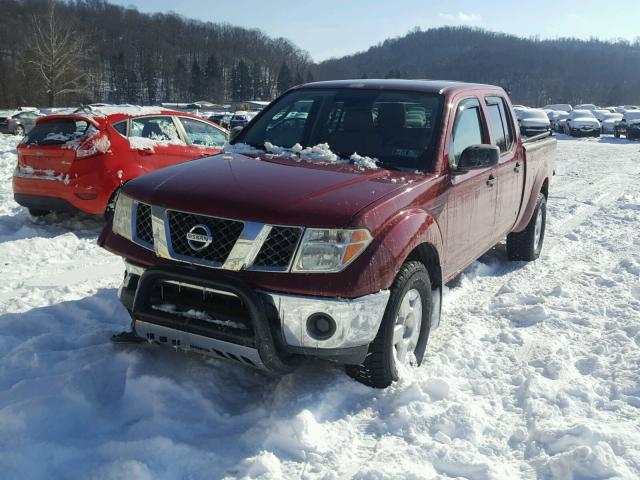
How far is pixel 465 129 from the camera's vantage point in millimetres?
4262

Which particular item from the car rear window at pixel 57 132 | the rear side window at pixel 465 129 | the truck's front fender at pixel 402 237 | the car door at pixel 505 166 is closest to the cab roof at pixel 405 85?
the rear side window at pixel 465 129

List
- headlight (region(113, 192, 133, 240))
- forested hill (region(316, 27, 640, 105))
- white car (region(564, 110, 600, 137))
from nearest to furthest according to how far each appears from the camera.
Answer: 1. headlight (region(113, 192, 133, 240))
2. white car (region(564, 110, 600, 137))
3. forested hill (region(316, 27, 640, 105))

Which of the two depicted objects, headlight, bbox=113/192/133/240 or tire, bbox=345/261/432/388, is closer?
tire, bbox=345/261/432/388

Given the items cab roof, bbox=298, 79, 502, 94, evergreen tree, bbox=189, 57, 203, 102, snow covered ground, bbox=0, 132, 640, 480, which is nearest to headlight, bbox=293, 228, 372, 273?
snow covered ground, bbox=0, 132, 640, 480

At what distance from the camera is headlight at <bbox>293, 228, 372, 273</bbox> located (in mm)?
2832

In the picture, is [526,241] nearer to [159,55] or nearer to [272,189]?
[272,189]

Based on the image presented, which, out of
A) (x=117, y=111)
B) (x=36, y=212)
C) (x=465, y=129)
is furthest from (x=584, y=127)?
(x=465, y=129)

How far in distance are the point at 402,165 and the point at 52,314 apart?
272 cm

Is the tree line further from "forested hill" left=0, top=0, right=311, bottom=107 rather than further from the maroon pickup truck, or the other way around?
the maroon pickup truck

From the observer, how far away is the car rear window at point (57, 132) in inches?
271

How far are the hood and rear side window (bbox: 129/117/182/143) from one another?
3.91 metres

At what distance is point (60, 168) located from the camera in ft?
22.1

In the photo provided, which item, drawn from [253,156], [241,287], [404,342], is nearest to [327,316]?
[241,287]

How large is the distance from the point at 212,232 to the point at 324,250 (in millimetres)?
581
